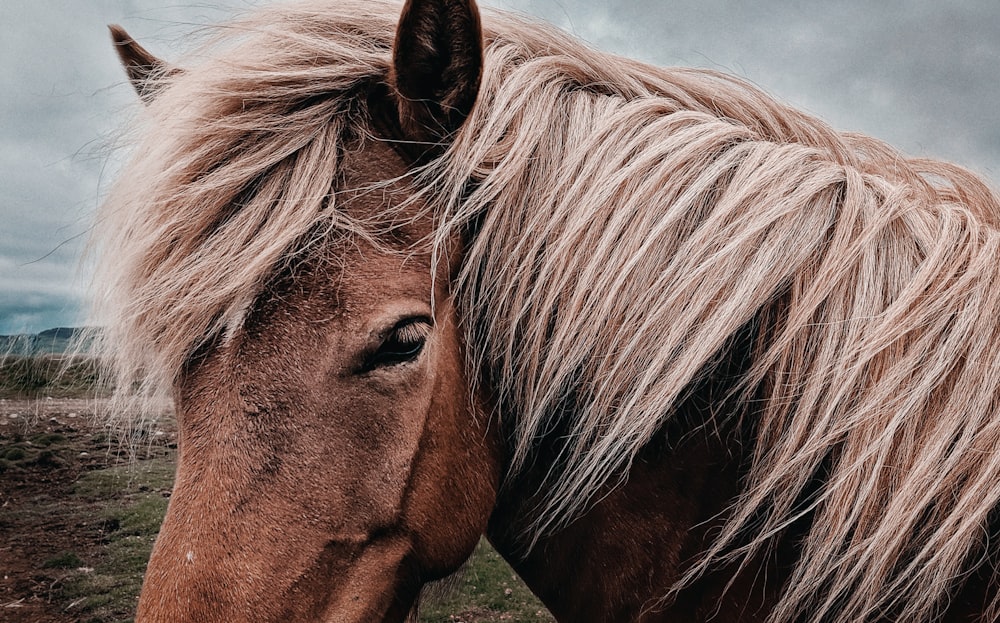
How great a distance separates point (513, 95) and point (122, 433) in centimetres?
158

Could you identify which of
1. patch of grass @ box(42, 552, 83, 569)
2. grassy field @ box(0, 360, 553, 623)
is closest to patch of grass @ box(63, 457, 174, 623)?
grassy field @ box(0, 360, 553, 623)

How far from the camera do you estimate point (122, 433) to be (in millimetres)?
1812

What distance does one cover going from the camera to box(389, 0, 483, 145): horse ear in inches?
49.3

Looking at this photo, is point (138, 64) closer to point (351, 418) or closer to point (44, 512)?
point (351, 418)

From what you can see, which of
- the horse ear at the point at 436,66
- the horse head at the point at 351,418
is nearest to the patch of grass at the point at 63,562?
the horse head at the point at 351,418

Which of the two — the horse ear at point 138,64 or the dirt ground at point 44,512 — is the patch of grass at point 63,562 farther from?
the horse ear at point 138,64

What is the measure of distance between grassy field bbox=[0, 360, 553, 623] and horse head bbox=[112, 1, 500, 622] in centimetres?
322

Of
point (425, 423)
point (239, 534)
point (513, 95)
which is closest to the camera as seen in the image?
point (239, 534)

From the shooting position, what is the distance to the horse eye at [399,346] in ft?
4.24

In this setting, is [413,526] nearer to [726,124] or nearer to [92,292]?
[92,292]

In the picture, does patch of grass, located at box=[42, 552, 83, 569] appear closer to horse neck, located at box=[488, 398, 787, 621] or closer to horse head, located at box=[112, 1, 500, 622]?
horse head, located at box=[112, 1, 500, 622]

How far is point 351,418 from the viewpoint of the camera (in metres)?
1.27

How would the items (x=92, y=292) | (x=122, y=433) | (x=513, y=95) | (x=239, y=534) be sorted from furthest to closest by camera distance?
1. (x=122, y=433)
2. (x=92, y=292)
3. (x=513, y=95)
4. (x=239, y=534)

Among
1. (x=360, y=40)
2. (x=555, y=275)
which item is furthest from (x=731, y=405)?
(x=360, y=40)
